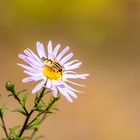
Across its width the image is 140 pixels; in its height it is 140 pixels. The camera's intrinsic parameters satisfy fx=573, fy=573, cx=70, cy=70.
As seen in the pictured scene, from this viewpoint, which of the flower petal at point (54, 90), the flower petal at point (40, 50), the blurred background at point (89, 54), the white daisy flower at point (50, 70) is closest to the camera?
the flower petal at point (54, 90)

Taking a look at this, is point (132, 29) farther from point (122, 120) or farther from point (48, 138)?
point (48, 138)

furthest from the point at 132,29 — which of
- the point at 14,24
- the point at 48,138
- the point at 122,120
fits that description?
the point at 48,138

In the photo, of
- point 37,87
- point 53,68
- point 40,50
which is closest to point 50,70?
point 53,68

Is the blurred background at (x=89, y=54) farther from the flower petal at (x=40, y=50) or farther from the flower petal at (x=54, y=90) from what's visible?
the flower petal at (x=54, y=90)

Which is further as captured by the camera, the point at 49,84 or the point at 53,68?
the point at 53,68

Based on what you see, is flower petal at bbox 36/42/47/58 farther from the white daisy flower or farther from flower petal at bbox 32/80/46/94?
flower petal at bbox 32/80/46/94

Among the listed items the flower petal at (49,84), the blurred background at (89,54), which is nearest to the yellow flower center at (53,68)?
the flower petal at (49,84)

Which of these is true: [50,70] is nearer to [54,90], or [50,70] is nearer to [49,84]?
[49,84]
